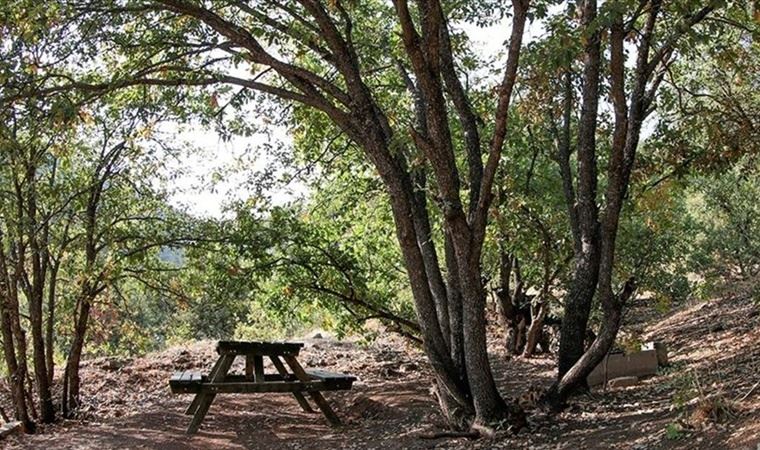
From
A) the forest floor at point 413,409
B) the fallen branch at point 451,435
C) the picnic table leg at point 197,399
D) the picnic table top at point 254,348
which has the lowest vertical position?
the fallen branch at point 451,435

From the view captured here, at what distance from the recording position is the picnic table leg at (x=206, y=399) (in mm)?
7570

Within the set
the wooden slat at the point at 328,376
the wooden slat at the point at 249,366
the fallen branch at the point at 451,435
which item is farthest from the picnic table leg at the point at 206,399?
the fallen branch at the point at 451,435

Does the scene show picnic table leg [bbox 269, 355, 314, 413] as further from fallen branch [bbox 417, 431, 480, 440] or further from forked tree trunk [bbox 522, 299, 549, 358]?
forked tree trunk [bbox 522, 299, 549, 358]

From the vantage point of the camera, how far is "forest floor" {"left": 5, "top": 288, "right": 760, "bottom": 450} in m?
5.26

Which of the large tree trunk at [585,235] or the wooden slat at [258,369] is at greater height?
the large tree trunk at [585,235]

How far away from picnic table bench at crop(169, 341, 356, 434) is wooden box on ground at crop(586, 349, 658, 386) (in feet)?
9.85

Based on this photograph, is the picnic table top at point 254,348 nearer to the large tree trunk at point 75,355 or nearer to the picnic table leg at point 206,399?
the picnic table leg at point 206,399

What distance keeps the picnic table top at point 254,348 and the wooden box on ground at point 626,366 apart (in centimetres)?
360

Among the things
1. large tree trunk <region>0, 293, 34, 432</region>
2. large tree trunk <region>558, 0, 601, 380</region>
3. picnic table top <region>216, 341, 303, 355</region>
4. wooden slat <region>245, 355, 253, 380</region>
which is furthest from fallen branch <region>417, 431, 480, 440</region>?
large tree trunk <region>0, 293, 34, 432</region>

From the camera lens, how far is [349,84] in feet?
22.4

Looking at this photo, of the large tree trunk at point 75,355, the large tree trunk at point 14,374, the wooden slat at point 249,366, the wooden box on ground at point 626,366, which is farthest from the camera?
the large tree trunk at point 75,355

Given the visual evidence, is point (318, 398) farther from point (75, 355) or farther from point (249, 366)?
point (75, 355)

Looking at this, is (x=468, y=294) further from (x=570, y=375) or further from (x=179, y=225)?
(x=179, y=225)

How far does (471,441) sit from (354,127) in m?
3.04
